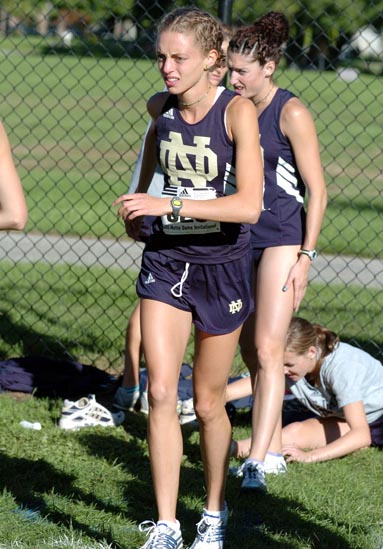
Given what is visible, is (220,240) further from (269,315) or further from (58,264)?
(58,264)

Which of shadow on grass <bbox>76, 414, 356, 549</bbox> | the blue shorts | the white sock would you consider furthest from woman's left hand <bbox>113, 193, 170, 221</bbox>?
shadow on grass <bbox>76, 414, 356, 549</bbox>

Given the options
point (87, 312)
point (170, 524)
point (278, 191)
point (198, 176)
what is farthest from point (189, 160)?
point (87, 312)

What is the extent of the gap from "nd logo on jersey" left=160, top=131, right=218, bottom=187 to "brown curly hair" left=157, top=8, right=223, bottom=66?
0.34 metres

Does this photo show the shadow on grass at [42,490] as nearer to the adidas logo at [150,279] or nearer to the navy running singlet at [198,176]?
the adidas logo at [150,279]

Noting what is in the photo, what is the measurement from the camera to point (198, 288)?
363 centimetres

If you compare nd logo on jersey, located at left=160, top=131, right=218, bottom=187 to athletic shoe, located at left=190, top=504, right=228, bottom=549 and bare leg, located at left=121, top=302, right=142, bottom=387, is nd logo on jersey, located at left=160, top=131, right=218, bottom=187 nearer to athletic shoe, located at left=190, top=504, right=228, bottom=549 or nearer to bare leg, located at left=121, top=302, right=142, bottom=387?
athletic shoe, located at left=190, top=504, right=228, bottom=549

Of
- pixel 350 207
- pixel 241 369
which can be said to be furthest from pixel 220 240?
pixel 350 207

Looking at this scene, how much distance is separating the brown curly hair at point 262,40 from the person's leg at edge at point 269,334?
0.90 metres

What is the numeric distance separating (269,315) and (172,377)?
106cm

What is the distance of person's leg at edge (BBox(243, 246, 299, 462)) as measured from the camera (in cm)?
448

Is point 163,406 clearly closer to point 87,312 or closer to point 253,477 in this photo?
point 253,477

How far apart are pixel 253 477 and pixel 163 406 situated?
102 cm

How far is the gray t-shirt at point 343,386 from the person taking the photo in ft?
16.4

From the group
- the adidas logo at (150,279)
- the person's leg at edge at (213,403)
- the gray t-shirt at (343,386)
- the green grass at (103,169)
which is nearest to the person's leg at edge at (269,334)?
the gray t-shirt at (343,386)
